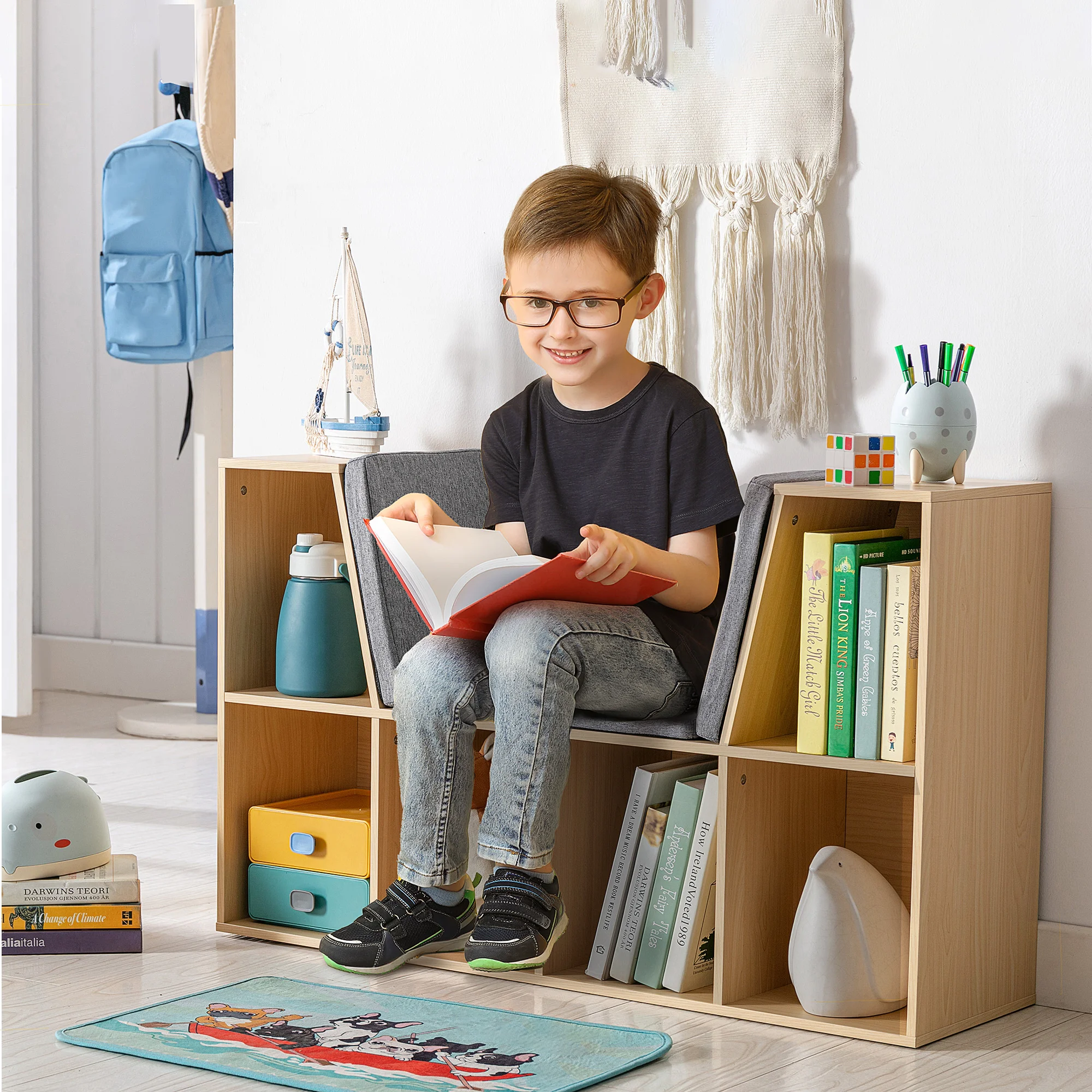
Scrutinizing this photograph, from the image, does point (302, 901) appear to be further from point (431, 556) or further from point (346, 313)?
point (346, 313)

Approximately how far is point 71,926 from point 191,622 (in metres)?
1.95

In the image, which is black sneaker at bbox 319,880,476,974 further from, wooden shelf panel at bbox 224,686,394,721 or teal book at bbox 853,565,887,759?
teal book at bbox 853,565,887,759

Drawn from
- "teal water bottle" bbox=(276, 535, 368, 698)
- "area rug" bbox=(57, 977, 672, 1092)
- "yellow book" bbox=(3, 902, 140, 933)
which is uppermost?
"teal water bottle" bbox=(276, 535, 368, 698)

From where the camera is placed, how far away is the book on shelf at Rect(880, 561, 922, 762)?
1587 mm

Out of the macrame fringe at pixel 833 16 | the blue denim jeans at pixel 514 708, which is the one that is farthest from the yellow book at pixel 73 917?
the macrame fringe at pixel 833 16

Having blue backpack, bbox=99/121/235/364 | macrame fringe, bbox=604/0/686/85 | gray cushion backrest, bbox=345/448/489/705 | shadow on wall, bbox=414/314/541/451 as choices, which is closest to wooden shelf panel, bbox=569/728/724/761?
gray cushion backrest, bbox=345/448/489/705

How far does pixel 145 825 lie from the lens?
2564 millimetres

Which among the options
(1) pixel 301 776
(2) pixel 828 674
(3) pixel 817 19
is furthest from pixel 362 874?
(3) pixel 817 19

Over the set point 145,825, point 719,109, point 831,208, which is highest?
point 719,109

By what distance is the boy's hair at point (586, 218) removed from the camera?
1.83 metres

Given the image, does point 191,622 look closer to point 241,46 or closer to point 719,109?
point 241,46

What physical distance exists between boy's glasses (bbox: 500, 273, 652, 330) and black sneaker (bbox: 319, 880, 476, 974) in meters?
0.68

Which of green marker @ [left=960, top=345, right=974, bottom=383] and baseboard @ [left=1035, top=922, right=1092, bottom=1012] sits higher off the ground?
green marker @ [left=960, top=345, right=974, bottom=383]

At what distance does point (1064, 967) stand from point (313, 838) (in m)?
0.92
